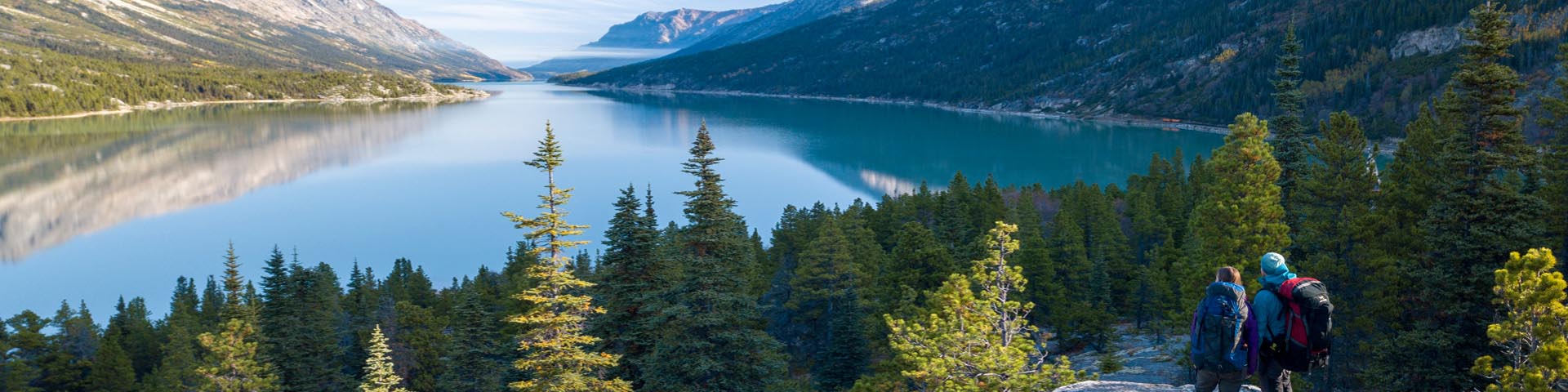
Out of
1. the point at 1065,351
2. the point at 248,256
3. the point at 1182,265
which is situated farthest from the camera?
the point at 248,256

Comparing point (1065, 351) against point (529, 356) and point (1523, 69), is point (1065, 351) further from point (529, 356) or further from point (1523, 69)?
point (1523, 69)

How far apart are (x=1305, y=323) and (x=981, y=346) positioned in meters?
9.19

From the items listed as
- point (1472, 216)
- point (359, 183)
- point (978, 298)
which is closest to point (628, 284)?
point (978, 298)

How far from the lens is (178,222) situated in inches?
3807

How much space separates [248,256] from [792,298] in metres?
66.1

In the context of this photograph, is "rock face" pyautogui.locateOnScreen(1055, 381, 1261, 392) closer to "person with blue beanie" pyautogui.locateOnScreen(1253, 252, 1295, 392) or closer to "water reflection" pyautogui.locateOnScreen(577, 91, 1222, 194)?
"person with blue beanie" pyautogui.locateOnScreen(1253, 252, 1295, 392)

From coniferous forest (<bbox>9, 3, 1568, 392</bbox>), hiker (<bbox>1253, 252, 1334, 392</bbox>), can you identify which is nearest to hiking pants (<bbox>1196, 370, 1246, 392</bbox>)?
hiker (<bbox>1253, 252, 1334, 392</bbox>)

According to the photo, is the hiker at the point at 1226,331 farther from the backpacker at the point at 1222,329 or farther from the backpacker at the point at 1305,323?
the backpacker at the point at 1305,323

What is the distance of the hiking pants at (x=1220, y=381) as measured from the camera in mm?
12328

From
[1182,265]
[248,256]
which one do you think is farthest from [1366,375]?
[248,256]

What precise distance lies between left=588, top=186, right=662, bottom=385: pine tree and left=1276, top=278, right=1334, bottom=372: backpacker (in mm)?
21010

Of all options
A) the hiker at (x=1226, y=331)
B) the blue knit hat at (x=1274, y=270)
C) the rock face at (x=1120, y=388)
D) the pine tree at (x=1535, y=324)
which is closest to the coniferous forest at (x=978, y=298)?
the pine tree at (x=1535, y=324)

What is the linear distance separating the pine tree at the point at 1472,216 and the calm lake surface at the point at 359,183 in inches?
2670

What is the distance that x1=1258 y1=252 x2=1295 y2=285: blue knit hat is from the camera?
11.7 m
